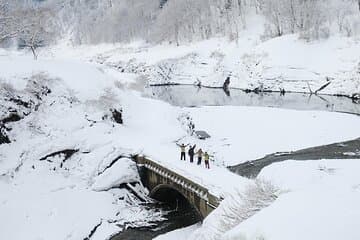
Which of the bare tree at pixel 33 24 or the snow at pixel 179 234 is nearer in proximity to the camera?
the snow at pixel 179 234

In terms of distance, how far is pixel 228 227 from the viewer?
9523mm

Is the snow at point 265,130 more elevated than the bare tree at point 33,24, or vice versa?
the bare tree at point 33,24

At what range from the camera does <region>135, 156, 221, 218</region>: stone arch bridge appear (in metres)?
21.7

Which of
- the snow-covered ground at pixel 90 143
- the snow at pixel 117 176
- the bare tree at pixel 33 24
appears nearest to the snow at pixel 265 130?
the snow-covered ground at pixel 90 143

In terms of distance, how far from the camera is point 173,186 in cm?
2542

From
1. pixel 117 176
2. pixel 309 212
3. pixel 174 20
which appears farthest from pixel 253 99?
pixel 309 212

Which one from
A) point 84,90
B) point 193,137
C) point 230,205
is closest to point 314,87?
point 193,137

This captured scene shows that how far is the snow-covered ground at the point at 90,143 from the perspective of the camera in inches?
969

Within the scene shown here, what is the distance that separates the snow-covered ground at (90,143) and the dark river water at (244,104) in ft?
4.25

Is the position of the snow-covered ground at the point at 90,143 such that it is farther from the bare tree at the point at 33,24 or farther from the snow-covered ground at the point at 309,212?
the snow-covered ground at the point at 309,212

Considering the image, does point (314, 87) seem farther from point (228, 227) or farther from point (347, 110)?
point (228, 227)

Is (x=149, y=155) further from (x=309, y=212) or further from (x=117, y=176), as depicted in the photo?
(x=309, y=212)

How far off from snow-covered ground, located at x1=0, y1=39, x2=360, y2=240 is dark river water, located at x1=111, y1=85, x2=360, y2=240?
1.30 metres

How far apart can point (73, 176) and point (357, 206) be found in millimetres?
24636
